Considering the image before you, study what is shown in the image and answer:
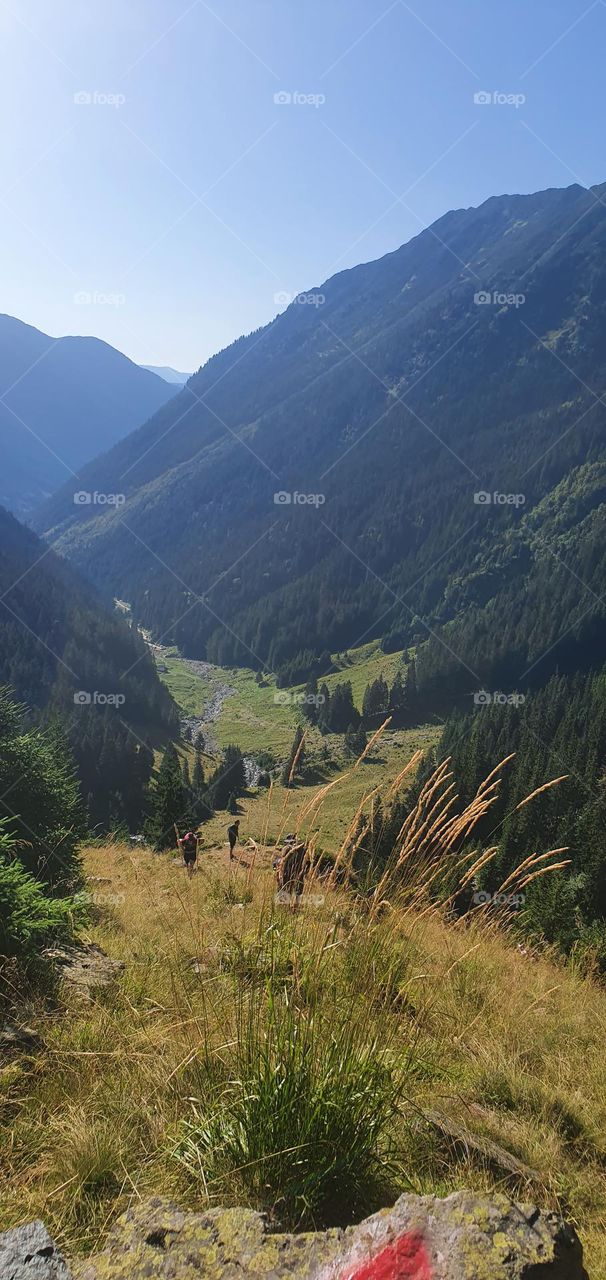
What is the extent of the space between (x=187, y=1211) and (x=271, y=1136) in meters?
0.39

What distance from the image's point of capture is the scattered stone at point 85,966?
4738 millimetres

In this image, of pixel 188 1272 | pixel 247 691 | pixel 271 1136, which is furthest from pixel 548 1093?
pixel 247 691

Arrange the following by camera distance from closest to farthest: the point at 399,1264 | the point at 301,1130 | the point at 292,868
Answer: the point at 399,1264 → the point at 301,1130 → the point at 292,868

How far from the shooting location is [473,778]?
199ft

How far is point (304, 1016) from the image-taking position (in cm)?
328

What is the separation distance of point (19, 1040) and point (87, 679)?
137551mm

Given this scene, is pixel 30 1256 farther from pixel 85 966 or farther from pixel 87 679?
pixel 87 679

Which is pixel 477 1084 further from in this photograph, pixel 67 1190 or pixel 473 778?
pixel 473 778

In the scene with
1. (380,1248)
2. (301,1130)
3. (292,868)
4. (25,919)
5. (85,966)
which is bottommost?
(85,966)

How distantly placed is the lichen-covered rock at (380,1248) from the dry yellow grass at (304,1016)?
39 centimetres

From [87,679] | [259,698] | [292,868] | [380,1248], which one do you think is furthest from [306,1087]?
[259,698]

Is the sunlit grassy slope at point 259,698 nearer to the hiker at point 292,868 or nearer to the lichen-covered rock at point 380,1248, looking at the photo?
the hiker at point 292,868

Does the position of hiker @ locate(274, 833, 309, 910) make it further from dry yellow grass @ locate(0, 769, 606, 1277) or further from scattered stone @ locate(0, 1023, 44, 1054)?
scattered stone @ locate(0, 1023, 44, 1054)

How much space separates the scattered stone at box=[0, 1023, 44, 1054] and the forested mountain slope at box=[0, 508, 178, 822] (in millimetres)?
86753
